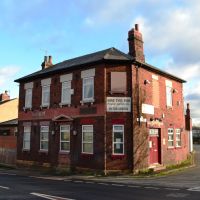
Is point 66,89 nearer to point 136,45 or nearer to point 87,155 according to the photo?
point 87,155

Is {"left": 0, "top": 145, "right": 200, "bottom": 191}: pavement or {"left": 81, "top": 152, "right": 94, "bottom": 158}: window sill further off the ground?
{"left": 81, "top": 152, "right": 94, "bottom": 158}: window sill

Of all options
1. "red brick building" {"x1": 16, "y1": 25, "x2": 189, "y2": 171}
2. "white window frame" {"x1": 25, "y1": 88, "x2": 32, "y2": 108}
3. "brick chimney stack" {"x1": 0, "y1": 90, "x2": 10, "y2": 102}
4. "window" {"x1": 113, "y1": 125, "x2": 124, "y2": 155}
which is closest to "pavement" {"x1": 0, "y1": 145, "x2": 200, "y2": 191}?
"red brick building" {"x1": 16, "y1": 25, "x2": 189, "y2": 171}

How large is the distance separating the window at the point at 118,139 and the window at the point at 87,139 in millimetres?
1717

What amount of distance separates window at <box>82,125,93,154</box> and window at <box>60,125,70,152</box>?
1.63 metres

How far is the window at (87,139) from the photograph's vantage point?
74.1 feet

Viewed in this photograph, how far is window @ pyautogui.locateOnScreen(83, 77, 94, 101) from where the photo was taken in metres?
23.1

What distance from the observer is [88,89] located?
76.6 ft

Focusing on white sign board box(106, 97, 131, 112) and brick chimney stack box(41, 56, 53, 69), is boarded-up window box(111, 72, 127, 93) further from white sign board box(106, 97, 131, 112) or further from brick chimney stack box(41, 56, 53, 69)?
brick chimney stack box(41, 56, 53, 69)

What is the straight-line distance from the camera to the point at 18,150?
29000 mm

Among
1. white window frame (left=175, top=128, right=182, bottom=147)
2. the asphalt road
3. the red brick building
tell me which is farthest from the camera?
white window frame (left=175, top=128, right=182, bottom=147)

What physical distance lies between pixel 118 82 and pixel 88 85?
91.8 inches

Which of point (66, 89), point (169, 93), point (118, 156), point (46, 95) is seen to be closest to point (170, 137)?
point (169, 93)

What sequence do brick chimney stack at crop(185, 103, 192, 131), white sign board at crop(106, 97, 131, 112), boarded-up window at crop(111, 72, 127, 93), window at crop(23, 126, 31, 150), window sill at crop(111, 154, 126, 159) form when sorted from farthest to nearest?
1. brick chimney stack at crop(185, 103, 192, 131)
2. window at crop(23, 126, 31, 150)
3. boarded-up window at crop(111, 72, 127, 93)
4. white sign board at crop(106, 97, 131, 112)
5. window sill at crop(111, 154, 126, 159)

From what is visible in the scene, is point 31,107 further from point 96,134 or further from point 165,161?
point 165,161
